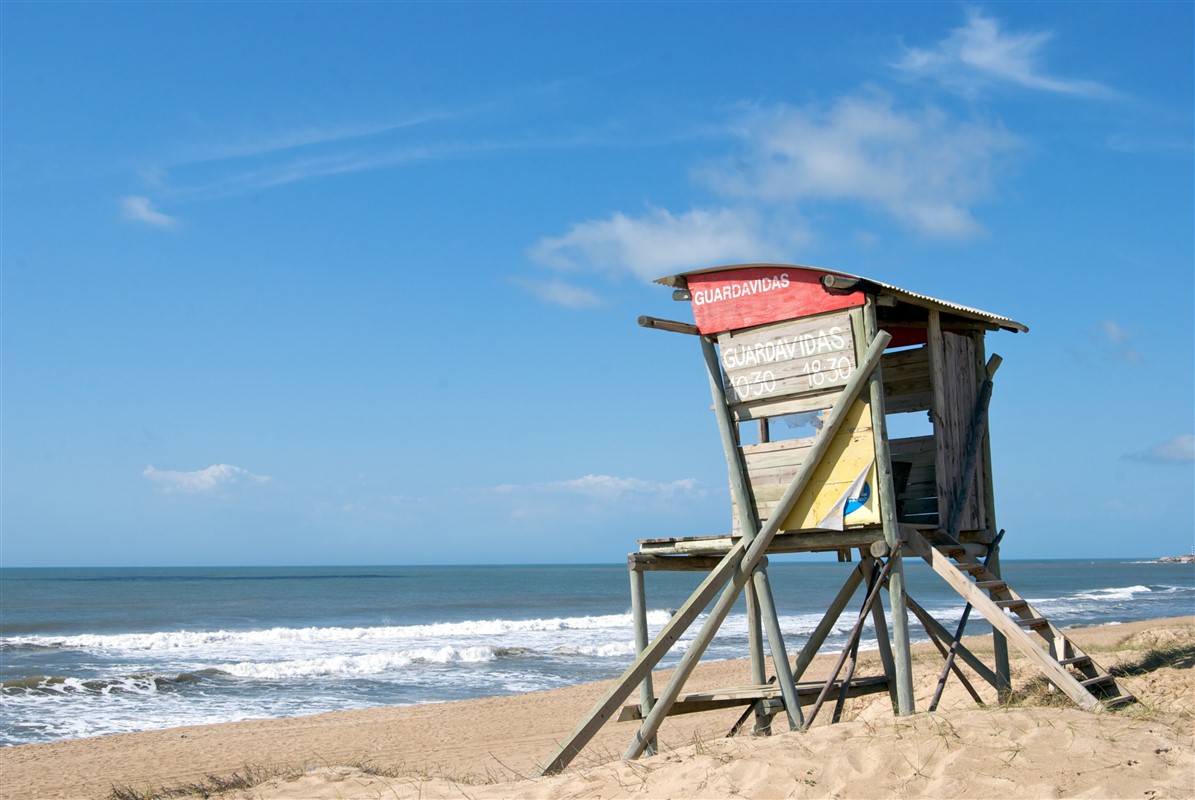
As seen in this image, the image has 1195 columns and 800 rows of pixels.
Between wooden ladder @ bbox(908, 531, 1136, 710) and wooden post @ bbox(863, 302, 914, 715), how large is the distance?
0.32 m

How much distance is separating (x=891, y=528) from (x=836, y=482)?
2.06 ft

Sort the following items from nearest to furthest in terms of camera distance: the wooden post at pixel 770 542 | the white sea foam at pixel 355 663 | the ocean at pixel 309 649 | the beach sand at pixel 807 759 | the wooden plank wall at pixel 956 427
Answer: the beach sand at pixel 807 759
the wooden post at pixel 770 542
the wooden plank wall at pixel 956 427
the ocean at pixel 309 649
the white sea foam at pixel 355 663

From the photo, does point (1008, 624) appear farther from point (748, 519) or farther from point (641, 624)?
point (641, 624)

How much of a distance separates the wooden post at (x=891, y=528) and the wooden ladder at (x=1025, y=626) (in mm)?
319

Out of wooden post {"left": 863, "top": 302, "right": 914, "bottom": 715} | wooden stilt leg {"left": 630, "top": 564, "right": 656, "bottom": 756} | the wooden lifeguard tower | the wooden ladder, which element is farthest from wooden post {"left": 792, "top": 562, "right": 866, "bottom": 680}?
wooden stilt leg {"left": 630, "top": 564, "right": 656, "bottom": 756}

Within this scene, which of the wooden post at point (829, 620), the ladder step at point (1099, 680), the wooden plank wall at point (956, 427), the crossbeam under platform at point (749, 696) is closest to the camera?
the ladder step at point (1099, 680)

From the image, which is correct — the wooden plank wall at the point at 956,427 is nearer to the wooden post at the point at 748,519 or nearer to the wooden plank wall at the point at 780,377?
the wooden plank wall at the point at 780,377

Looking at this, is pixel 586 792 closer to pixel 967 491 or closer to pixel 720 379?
pixel 720 379

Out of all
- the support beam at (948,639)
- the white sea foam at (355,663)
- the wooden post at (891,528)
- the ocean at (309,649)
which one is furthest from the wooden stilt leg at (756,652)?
the white sea foam at (355,663)

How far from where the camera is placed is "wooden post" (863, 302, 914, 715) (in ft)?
29.1

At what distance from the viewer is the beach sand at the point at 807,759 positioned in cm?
611

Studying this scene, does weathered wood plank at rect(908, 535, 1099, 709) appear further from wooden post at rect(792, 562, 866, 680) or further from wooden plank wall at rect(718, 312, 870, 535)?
wooden plank wall at rect(718, 312, 870, 535)

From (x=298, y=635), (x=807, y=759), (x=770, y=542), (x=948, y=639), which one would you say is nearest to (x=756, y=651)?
(x=770, y=542)

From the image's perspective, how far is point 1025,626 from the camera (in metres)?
9.52
